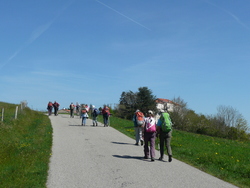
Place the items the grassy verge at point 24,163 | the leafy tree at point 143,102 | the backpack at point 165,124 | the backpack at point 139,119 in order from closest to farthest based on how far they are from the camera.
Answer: the grassy verge at point 24,163 < the backpack at point 165,124 < the backpack at point 139,119 < the leafy tree at point 143,102

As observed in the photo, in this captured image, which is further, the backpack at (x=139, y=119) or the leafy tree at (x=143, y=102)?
the leafy tree at (x=143, y=102)

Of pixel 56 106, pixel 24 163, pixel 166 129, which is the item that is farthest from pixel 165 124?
pixel 56 106

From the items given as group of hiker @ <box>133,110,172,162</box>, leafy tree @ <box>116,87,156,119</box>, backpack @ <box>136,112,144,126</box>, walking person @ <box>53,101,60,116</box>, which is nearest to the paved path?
group of hiker @ <box>133,110,172,162</box>

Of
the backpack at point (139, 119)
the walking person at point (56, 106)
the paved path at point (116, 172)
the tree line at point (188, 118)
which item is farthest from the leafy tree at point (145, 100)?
the paved path at point (116, 172)

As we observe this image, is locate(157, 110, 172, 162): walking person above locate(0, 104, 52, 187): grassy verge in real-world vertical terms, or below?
above

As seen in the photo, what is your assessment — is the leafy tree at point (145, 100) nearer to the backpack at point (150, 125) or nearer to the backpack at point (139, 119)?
the backpack at point (139, 119)

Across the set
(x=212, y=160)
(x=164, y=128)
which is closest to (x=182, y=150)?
(x=212, y=160)

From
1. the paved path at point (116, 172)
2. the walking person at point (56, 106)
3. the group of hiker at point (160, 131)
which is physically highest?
the walking person at point (56, 106)

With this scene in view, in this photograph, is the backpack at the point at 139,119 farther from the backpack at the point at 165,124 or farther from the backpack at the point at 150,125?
the backpack at the point at 165,124

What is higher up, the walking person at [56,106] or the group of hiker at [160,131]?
the walking person at [56,106]

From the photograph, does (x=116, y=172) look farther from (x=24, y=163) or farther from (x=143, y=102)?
(x=143, y=102)

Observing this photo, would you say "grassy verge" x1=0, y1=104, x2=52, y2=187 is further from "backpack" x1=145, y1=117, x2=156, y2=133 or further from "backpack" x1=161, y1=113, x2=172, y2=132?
"backpack" x1=161, y1=113, x2=172, y2=132

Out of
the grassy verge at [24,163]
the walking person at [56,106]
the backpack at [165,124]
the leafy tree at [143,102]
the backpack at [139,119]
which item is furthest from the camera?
the leafy tree at [143,102]

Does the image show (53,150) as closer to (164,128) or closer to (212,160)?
(164,128)
